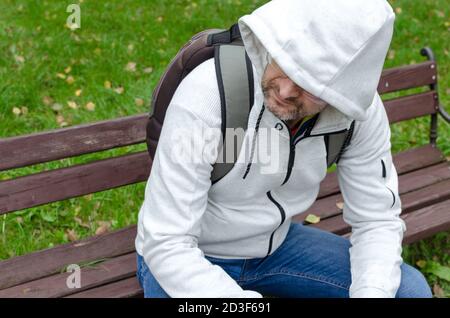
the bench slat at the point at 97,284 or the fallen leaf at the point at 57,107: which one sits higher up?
the bench slat at the point at 97,284

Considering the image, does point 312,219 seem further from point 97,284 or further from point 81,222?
point 81,222

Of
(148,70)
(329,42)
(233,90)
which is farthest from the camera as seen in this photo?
(148,70)

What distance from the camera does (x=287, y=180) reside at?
210cm

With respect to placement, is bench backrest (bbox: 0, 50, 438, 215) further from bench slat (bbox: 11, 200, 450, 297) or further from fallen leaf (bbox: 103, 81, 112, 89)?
fallen leaf (bbox: 103, 81, 112, 89)

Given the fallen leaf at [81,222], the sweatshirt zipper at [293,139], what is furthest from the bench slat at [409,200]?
the fallen leaf at [81,222]

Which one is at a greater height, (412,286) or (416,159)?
(412,286)

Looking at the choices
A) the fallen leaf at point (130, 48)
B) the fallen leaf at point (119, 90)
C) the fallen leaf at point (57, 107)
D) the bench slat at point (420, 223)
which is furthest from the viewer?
the fallen leaf at point (130, 48)

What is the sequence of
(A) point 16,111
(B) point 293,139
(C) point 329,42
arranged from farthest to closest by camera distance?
1. (A) point 16,111
2. (B) point 293,139
3. (C) point 329,42

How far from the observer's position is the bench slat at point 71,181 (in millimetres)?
2570

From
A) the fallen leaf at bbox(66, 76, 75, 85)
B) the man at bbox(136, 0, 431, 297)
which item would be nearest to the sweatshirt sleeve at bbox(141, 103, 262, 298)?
the man at bbox(136, 0, 431, 297)

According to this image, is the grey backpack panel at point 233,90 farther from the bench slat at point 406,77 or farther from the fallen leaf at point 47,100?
the fallen leaf at point 47,100

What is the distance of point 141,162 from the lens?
281 cm

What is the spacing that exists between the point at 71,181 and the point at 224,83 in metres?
1.05

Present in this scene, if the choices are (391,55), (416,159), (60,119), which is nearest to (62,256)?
(60,119)
